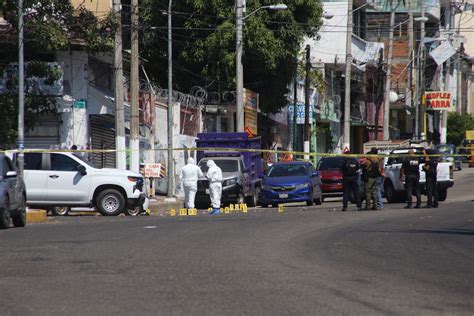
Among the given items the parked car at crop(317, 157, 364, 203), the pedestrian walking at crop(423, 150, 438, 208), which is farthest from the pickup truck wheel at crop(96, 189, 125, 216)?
the parked car at crop(317, 157, 364, 203)

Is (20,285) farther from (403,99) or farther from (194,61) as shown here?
(403,99)

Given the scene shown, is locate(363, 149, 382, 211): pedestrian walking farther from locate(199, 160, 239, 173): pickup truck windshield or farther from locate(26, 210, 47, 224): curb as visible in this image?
locate(26, 210, 47, 224): curb

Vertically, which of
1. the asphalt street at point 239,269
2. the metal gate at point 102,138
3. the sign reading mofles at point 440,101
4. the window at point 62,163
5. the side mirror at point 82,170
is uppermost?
the sign reading mofles at point 440,101

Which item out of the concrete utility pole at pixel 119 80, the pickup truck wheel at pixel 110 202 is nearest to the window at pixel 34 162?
the pickup truck wheel at pixel 110 202

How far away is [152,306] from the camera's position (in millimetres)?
10172

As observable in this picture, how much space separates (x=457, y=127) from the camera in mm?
93812

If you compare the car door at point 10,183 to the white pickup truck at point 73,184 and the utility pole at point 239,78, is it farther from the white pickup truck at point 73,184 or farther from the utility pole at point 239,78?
the utility pole at point 239,78

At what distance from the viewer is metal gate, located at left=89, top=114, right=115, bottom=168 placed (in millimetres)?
40812

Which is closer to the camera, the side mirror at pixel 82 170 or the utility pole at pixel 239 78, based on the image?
the side mirror at pixel 82 170

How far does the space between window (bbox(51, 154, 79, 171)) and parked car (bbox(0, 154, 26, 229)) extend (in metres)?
5.45

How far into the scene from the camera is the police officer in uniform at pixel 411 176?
1223 inches

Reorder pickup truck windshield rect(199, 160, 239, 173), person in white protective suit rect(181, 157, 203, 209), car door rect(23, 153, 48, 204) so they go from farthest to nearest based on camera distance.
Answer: pickup truck windshield rect(199, 160, 239, 173) → person in white protective suit rect(181, 157, 203, 209) → car door rect(23, 153, 48, 204)

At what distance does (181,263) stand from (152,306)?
3923mm

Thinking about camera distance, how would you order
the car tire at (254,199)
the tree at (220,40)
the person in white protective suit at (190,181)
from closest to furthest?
the person in white protective suit at (190,181) < the car tire at (254,199) < the tree at (220,40)
